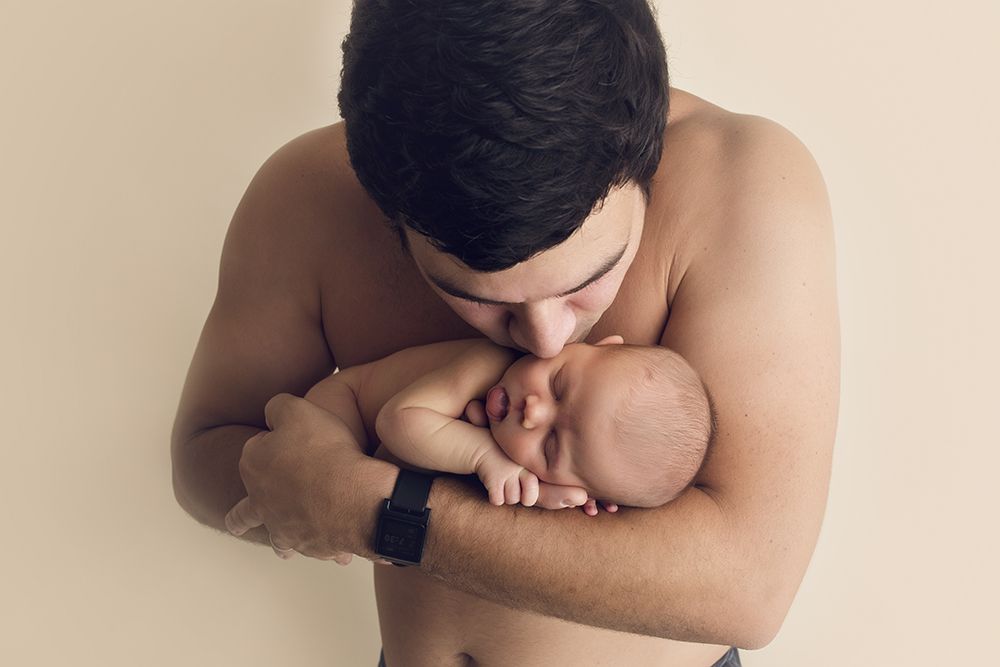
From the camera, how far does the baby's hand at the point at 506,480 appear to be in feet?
4.26

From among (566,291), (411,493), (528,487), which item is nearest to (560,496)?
(528,487)

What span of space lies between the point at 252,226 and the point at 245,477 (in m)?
0.63

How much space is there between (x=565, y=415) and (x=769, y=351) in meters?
0.41

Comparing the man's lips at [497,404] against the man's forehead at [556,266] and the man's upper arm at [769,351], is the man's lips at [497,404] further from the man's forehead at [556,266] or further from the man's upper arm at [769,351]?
the man's upper arm at [769,351]

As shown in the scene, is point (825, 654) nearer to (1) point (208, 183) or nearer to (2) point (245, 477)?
(2) point (245, 477)

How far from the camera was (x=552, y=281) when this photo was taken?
1.17 m

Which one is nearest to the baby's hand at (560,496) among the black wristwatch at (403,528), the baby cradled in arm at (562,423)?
the baby cradled in arm at (562,423)

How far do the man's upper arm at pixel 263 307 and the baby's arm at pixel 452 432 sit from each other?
445mm

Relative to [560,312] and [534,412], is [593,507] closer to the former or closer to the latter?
[534,412]

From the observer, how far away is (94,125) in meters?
2.19

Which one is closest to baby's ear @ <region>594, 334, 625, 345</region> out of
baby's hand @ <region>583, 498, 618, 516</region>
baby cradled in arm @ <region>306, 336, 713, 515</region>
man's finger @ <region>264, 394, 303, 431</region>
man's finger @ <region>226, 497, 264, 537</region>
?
baby cradled in arm @ <region>306, 336, 713, 515</region>

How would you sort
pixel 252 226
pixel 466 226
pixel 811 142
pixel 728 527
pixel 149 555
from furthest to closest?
pixel 149 555 < pixel 811 142 < pixel 252 226 < pixel 728 527 < pixel 466 226

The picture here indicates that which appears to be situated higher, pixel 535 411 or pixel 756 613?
pixel 535 411

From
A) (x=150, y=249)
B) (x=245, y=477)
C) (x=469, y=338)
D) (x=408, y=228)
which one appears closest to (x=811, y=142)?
(x=469, y=338)
